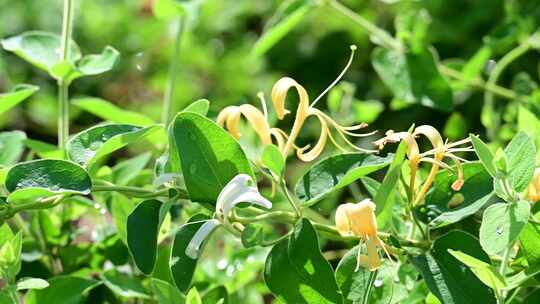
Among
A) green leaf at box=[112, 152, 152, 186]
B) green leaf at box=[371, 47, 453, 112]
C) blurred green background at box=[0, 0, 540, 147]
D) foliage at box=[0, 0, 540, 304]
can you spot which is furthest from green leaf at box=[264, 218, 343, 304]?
blurred green background at box=[0, 0, 540, 147]

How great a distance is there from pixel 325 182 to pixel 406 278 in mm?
102

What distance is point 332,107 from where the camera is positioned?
1044 millimetres

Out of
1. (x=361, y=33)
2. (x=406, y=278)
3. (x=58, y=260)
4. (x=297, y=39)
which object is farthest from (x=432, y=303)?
(x=297, y=39)

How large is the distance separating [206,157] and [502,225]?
0.16 m

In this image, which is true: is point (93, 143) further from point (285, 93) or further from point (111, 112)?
point (111, 112)

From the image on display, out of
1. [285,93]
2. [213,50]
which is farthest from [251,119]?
[213,50]

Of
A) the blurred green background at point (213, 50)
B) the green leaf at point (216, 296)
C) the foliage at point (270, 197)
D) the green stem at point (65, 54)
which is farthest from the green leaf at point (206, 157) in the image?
the blurred green background at point (213, 50)

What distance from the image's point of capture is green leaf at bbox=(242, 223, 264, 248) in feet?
1.85

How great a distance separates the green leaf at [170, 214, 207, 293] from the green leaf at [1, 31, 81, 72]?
0.31m

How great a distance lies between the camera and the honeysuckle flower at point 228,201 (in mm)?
531

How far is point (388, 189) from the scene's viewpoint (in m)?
0.55

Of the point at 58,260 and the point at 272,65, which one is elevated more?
the point at 58,260

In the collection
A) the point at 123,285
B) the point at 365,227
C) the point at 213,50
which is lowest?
the point at 213,50

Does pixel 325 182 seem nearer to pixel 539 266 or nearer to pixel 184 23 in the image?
pixel 539 266
